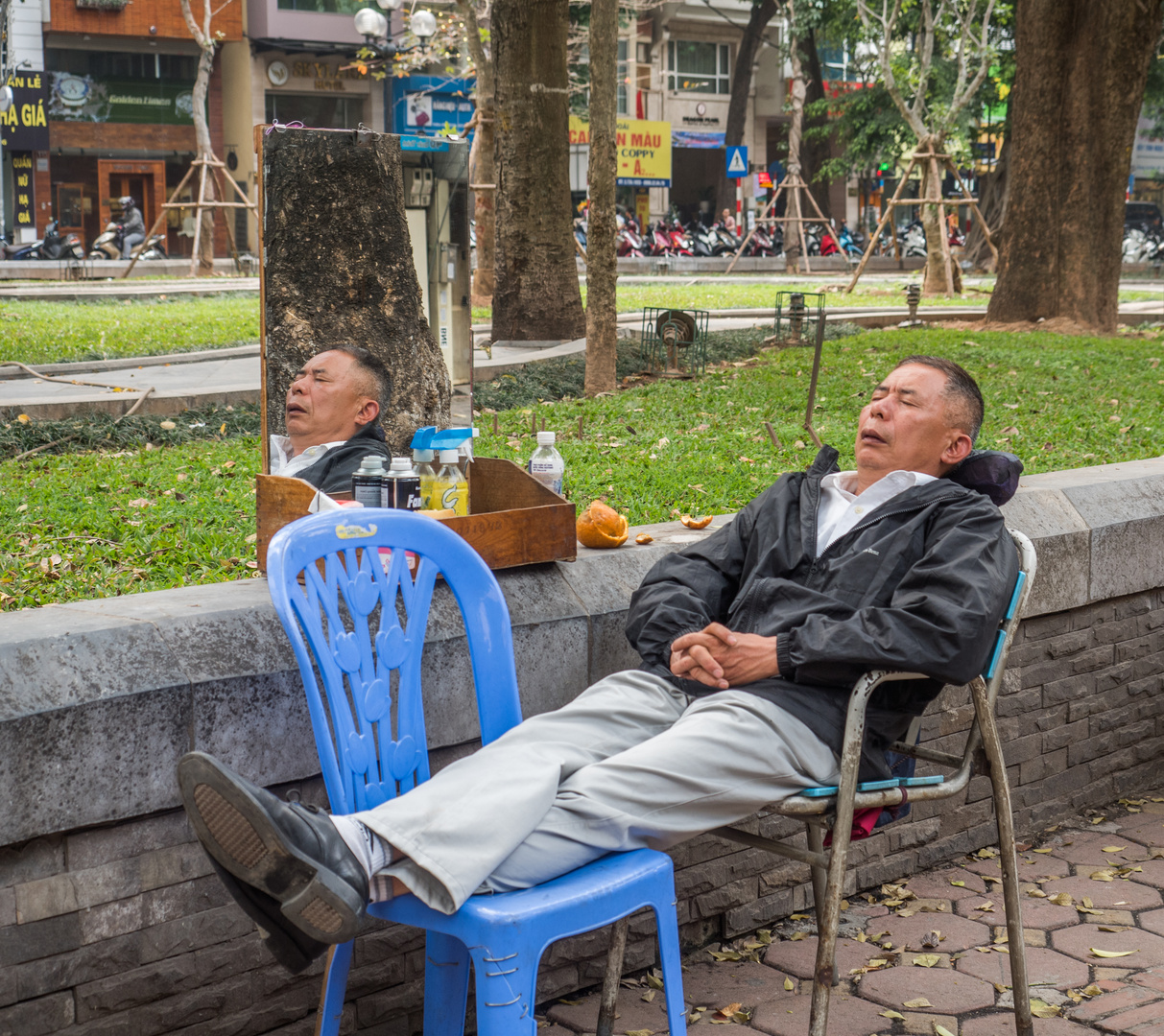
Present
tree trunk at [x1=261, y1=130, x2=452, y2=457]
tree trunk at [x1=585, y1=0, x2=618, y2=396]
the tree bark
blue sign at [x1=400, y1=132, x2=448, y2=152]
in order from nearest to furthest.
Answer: tree trunk at [x1=261, y1=130, x2=452, y2=457] < blue sign at [x1=400, y1=132, x2=448, y2=152] < tree trunk at [x1=585, y1=0, x2=618, y2=396] < the tree bark

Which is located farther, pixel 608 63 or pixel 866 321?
pixel 866 321

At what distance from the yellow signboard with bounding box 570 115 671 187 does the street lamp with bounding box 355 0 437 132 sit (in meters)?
5.35

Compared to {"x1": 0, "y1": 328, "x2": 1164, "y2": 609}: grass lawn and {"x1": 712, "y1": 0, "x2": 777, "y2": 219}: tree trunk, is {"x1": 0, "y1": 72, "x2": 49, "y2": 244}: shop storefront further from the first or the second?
{"x1": 0, "y1": 328, "x2": 1164, "y2": 609}: grass lawn

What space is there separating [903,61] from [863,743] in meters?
30.3

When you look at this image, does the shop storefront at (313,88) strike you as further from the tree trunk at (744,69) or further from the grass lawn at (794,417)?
the grass lawn at (794,417)

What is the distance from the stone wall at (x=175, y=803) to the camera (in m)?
2.40

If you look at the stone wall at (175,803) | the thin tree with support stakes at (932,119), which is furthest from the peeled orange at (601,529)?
the thin tree with support stakes at (932,119)

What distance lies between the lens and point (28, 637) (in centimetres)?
243

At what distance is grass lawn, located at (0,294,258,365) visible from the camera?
1191 cm

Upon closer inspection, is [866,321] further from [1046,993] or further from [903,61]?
[903,61]

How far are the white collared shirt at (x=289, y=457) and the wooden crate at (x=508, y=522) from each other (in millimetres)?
308

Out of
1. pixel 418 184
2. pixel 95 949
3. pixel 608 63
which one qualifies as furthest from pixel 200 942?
pixel 608 63

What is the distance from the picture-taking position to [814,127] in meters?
38.9

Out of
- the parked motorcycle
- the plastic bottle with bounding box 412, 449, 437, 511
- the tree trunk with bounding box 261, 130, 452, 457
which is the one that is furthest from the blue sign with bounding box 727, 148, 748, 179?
the plastic bottle with bounding box 412, 449, 437, 511
